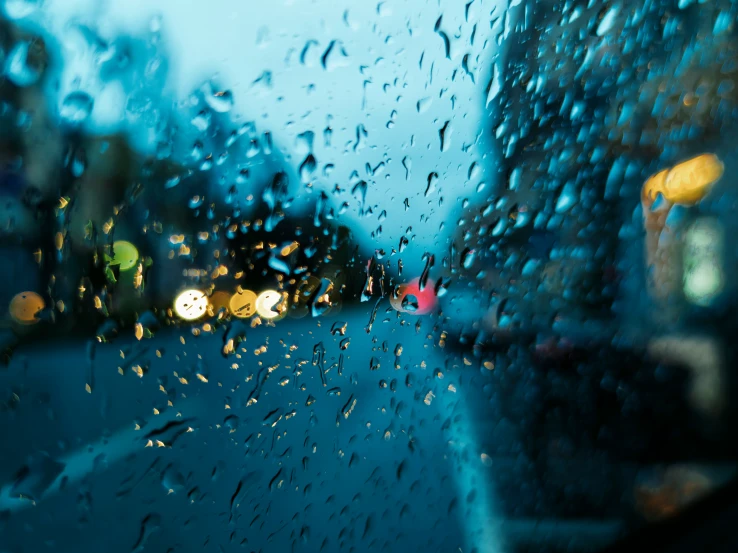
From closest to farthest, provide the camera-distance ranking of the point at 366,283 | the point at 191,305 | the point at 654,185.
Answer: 1. the point at 191,305
2. the point at 366,283
3. the point at 654,185

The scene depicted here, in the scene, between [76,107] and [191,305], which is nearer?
[76,107]

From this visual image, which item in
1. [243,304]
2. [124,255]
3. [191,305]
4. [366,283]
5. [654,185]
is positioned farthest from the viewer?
[654,185]

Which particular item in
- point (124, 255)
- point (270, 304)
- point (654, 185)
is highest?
point (654, 185)

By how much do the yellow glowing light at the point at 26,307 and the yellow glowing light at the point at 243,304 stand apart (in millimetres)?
440

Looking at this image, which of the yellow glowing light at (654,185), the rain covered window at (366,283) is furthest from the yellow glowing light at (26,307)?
the yellow glowing light at (654,185)

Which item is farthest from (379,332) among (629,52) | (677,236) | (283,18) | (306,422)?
(677,236)

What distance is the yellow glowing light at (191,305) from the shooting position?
4.60 feet

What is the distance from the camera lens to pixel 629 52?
2.31 metres

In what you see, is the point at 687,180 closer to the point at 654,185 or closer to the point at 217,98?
the point at 654,185

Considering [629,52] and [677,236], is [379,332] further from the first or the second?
[677,236]

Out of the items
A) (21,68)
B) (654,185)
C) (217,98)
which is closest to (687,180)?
(654,185)

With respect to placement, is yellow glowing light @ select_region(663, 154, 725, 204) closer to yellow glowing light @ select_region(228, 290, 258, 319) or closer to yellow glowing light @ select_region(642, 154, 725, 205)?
yellow glowing light @ select_region(642, 154, 725, 205)

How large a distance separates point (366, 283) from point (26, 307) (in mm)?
910

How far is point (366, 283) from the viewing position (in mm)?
1788
